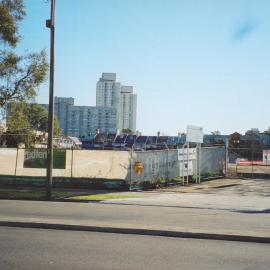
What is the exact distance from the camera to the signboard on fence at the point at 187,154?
29.4 m

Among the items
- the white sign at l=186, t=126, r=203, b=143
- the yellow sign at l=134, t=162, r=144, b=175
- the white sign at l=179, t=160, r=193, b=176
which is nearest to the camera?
the yellow sign at l=134, t=162, r=144, b=175

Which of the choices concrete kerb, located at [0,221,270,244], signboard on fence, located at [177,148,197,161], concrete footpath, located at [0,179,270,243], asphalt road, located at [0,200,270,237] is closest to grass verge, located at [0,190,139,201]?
concrete footpath, located at [0,179,270,243]

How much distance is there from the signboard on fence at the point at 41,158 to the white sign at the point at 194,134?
23.9 feet

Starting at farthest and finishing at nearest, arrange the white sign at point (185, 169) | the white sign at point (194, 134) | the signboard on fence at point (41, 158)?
the white sign at point (194, 134), the white sign at point (185, 169), the signboard on fence at point (41, 158)

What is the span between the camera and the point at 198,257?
28.1 ft

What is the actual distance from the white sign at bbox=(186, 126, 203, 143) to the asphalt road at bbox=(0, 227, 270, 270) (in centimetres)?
1872

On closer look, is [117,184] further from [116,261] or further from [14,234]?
[116,261]

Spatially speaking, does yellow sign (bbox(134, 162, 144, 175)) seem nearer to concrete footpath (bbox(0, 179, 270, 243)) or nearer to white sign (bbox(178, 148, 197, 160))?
concrete footpath (bbox(0, 179, 270, 243))

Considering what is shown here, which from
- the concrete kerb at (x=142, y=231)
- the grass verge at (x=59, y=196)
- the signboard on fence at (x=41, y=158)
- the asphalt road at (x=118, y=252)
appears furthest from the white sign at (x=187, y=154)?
the asphalt road at (x=118, y=252)

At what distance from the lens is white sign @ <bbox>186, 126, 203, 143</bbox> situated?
29.4 m

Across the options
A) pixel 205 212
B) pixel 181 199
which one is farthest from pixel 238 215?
pixel 181 199

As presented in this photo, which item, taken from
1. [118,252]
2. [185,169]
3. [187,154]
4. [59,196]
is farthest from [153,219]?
[187,154]

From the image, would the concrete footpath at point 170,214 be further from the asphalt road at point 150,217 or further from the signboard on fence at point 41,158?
the signboard on fence at point 41,158

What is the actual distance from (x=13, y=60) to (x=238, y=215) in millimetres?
19015
